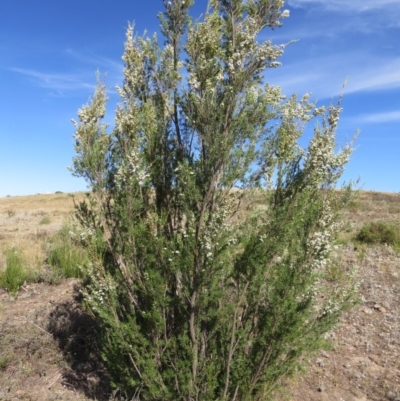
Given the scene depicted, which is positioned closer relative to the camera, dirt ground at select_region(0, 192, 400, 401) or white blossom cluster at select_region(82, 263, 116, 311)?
white blossom cluster at select_region(82, 263, 116, 311)

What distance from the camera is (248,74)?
4453 millimetres

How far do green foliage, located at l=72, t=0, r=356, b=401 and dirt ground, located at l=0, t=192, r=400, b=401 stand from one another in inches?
32.9

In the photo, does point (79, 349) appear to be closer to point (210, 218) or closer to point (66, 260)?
point (66, 260)

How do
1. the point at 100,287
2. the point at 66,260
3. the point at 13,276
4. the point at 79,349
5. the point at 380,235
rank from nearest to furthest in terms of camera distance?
1. the point at 100,287
2. the point at 79,349
3. the point at 13,276
4. the point at 66,260
5. the point at 380,235

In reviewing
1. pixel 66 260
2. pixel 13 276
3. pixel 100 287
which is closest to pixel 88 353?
pixel 100 287

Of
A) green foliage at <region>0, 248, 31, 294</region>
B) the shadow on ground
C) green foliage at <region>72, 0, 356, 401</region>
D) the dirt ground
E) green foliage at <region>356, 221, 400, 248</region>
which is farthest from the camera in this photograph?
green foliage at <region>356, 221, 400, 248</region>

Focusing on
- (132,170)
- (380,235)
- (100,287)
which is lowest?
(100,287)

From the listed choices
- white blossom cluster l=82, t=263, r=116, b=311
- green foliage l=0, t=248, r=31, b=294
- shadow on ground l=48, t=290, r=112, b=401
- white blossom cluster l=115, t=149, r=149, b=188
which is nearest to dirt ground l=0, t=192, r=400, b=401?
shadow on ground l=48, t=290, r=112, b=401

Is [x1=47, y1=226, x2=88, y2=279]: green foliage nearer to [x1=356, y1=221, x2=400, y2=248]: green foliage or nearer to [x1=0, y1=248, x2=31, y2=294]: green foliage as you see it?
[x1=0, y1=248, x2=31, y2=294]: green foliage

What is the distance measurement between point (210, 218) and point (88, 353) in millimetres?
4176

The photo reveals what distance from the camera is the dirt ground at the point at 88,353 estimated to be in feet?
19.6

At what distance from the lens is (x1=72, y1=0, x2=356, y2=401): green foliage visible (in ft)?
14.6

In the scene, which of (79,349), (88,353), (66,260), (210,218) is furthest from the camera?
(66,260)

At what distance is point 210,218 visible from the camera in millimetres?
4410
